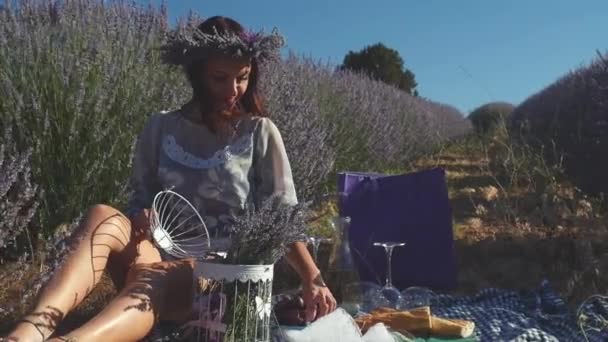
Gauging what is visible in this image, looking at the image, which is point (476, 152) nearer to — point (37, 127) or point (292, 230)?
point (37, 127)

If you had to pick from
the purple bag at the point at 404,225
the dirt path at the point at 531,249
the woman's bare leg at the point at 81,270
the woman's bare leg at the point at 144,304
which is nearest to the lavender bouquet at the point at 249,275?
the woman's bare leg at the point at 144,304

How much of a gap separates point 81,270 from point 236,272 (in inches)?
15.5

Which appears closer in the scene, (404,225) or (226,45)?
(226,45)

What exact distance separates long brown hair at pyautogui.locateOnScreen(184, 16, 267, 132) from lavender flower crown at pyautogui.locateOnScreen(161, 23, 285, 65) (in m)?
0.04

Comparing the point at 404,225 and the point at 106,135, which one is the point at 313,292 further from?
the point at 106,135

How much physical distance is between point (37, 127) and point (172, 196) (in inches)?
39.8

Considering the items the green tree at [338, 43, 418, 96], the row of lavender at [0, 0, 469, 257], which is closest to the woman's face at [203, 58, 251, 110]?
the row of lavender at [0, 0, 469, 257]

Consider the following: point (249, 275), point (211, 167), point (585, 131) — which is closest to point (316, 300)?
point (249, 275)

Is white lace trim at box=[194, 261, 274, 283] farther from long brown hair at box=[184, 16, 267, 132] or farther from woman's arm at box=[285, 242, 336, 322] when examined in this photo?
long brown hair at box=[184, 16, 267, 132]

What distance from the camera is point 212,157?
8.18ft

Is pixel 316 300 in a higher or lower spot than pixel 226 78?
lower

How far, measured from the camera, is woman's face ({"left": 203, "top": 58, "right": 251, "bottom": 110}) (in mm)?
2379

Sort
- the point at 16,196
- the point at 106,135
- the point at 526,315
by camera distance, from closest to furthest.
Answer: the point at 526,315, the point at 16,196, the point at 106,135

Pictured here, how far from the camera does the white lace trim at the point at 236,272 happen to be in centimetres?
200
